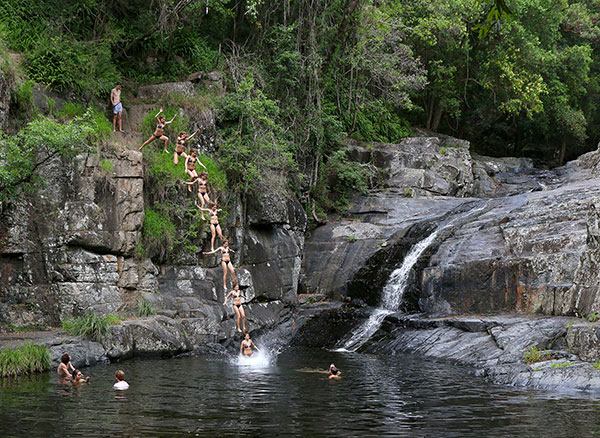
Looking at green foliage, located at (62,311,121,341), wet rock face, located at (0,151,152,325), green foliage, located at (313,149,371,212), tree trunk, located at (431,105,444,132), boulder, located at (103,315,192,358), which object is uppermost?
tree trunk, located at (431,105,444,132)

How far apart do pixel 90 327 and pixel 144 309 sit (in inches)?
83.6

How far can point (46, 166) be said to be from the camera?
17.2 metres

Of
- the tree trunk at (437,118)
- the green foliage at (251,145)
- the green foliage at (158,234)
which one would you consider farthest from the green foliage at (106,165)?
the tree trunk at (437,118)

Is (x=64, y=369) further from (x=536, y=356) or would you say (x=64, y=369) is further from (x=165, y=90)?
(x=165, y=90)

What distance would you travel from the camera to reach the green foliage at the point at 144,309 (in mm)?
17281

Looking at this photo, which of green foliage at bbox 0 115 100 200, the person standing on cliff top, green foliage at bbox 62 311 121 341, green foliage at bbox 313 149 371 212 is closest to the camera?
green foliage at bbox 0 115 100 200

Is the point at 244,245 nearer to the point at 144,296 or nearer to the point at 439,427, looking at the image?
the point at 144,296

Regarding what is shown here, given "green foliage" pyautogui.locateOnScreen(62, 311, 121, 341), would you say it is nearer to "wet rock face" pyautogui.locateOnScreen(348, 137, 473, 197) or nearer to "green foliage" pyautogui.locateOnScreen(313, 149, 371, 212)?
"green foliage" pyautogui.locateOnScreen(313, 149, 371, 212)

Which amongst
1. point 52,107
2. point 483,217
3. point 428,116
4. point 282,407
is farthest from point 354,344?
point 428,116

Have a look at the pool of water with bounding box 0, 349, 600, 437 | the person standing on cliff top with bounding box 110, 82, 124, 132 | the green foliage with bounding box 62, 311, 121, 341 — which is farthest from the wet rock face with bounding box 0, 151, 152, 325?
the pool of water with bounding box 0, 349, 600, 437

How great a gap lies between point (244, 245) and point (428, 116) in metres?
19.9

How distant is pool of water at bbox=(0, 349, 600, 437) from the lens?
Answer: 8.78m

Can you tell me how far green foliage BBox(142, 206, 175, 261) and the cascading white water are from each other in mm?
6070

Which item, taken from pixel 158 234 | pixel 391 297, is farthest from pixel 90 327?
pixel 391 297
